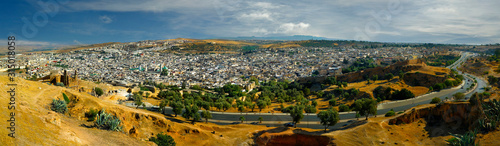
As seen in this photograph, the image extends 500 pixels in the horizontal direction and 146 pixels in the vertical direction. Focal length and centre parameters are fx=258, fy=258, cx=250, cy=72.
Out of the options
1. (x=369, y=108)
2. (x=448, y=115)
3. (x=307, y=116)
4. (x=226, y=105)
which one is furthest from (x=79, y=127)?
(x=448, y=115)

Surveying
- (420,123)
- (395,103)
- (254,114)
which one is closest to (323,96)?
(395,103)

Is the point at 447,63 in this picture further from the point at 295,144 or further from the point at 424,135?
the point at 295,144

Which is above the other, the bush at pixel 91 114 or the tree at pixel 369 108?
the bush at pixel 91 114

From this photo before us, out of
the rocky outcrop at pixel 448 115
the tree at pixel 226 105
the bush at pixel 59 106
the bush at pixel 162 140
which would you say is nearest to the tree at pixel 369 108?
the rocky outcrop at pixel 448 115

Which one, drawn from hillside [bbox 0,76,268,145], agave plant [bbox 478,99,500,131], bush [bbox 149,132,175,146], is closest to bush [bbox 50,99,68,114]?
hillside [bbox 0,76,268,145]

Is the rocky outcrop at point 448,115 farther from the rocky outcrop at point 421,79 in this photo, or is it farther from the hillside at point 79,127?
the rocky outcrop at point 421,79

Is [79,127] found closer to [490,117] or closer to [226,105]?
[226,105]

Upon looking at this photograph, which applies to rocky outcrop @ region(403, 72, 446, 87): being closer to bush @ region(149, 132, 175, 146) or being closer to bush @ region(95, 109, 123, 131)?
bush @ region(149, 132, 175, 146)

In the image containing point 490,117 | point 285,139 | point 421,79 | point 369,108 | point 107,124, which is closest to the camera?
point 107,124
